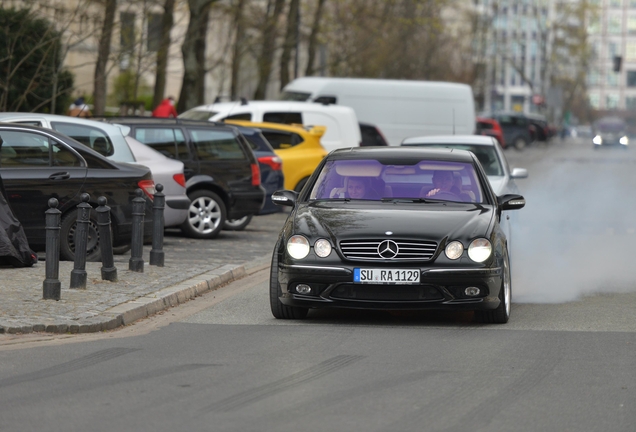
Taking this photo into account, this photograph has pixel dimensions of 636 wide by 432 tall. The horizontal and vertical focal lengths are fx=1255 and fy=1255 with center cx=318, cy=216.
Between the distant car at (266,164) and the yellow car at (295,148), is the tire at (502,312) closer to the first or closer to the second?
the distant car at (266,164)

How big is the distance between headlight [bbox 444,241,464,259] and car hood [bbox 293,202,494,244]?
0.06 m

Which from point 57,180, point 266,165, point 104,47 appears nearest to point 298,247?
point 57,180

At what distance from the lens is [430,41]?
65.3m

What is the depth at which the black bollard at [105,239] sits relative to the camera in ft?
→ 37.5

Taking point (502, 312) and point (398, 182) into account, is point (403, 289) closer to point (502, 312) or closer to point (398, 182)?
point (502, 312)

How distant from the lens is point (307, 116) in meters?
→ 24.9

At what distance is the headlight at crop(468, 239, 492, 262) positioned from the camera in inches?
373

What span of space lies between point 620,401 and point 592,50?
383ft

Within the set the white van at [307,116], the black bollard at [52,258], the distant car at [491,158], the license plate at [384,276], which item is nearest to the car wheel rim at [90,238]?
the black bollard at [52,258]

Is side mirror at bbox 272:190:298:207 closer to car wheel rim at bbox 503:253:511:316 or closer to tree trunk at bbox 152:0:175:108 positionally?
car wheel rim at bbox 503:253:511:316

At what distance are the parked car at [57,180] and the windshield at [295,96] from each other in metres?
21.9

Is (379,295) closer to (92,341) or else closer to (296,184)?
(92,341)

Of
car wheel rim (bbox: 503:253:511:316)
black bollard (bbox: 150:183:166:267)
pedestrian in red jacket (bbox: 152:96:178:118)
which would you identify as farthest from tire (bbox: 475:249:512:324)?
pedestrian in red jacket (bbox: 152:96:178:118)

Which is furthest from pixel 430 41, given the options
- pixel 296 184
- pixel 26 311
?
pixel 26 311
